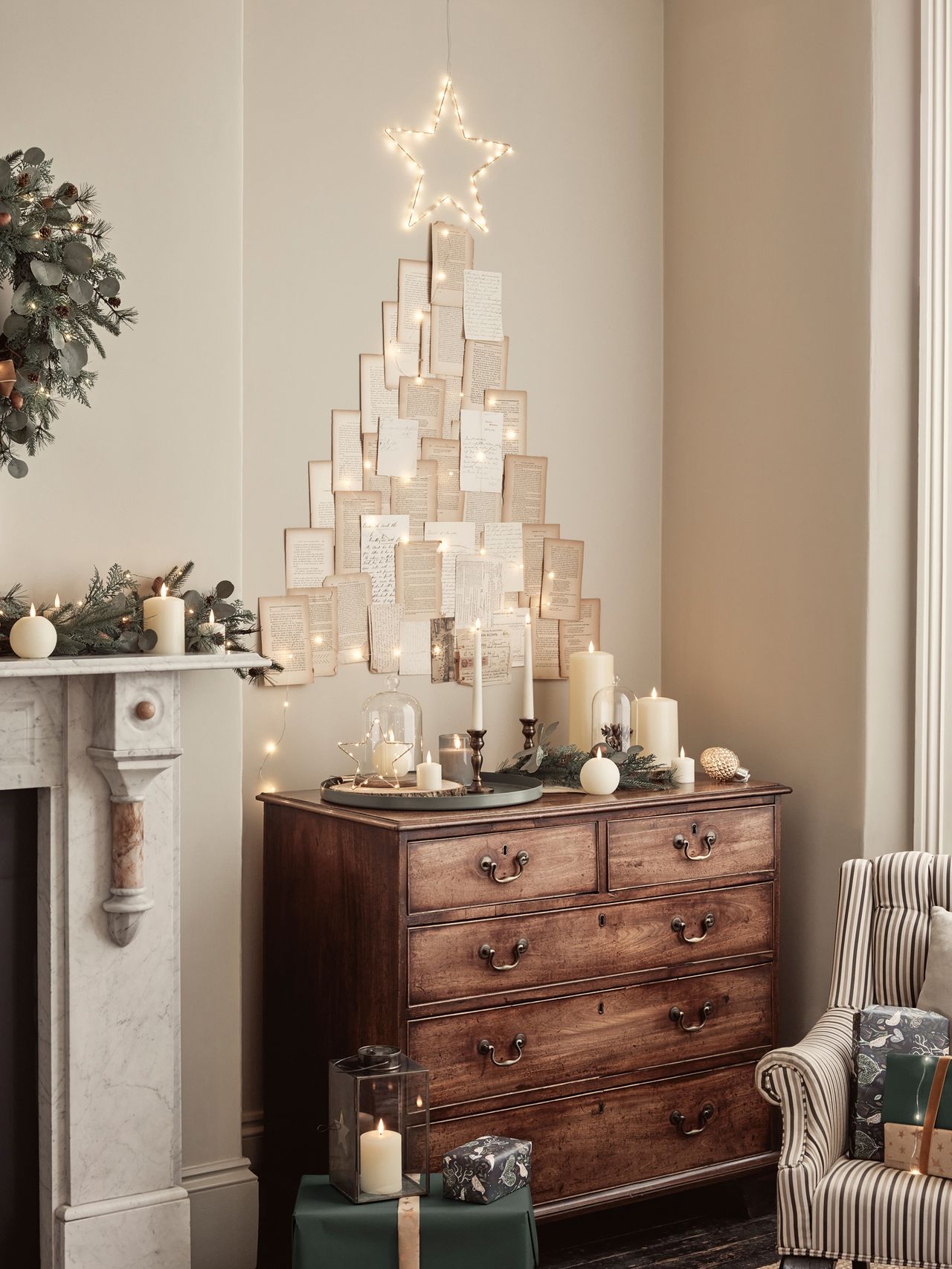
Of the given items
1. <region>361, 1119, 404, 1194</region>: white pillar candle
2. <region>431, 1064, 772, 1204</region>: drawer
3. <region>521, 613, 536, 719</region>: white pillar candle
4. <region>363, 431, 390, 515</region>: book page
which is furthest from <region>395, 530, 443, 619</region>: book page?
<region>361, 1119, 404, 1194</region>: white pillar candle

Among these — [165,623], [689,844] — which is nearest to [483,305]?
[165,623]

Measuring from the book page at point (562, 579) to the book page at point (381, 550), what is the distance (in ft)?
1.47

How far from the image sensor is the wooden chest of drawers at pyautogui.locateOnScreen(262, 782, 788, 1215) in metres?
2.46

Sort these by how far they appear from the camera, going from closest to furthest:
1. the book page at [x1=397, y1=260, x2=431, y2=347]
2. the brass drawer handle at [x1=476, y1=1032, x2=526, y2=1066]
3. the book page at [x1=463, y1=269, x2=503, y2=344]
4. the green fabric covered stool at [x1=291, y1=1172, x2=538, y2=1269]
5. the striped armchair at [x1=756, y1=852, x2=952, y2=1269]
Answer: the striped armchair at [x1=756, y1=852, x2=952, y2=1269] < the green fabric covered stool at [x1=291, y1=1172, x2=538, y2=1269] < the brass drawer handle at [x1=476, y1=1032, x2=526, y2=1066] < the book page at [x1=397, y1=260, x2=431, y2=347] < the book page at [x1=463, y1=269, x2=503, y2=344]

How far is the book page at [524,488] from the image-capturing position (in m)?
3.31

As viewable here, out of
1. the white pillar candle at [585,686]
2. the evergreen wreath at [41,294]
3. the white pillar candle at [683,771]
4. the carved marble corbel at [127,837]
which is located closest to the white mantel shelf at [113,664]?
the carved marble corbel at [127,837]

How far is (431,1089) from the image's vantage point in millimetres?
2443

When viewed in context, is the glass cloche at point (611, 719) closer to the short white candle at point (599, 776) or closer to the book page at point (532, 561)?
the short white candle at point (599, 776)

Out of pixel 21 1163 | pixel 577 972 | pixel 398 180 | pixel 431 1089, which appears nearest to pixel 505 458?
pixel 398 180

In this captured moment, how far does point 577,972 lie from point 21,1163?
117cm

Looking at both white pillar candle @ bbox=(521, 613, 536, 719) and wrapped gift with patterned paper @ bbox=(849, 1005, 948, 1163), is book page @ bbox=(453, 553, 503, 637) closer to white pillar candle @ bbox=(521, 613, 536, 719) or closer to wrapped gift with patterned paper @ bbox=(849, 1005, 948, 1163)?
white pillar candle @ bbox=(521, 613, 536, 719)

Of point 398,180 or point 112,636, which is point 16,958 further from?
point 398,180

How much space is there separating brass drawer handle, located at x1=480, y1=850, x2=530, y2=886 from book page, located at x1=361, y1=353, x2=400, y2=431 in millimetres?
1147

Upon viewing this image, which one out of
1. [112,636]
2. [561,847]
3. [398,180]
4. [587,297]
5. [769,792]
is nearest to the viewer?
[112,636]
